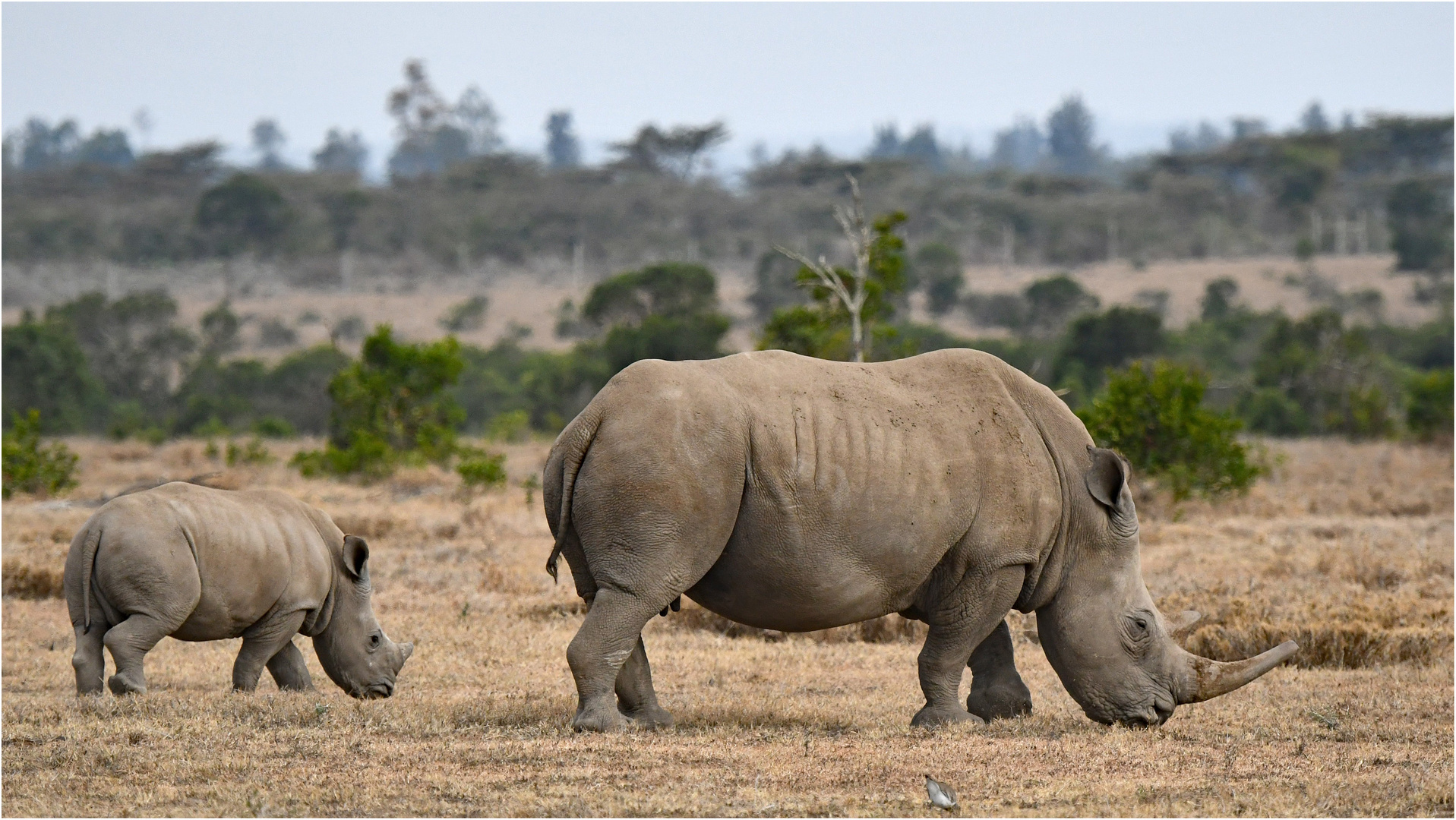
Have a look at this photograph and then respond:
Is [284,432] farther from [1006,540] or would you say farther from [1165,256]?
[1165,256]

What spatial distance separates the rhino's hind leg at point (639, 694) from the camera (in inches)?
319

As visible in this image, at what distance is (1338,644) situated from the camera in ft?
34.6

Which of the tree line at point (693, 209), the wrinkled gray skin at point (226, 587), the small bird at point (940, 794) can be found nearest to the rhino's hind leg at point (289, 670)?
the wrinkled gray skin at point (226, 587)

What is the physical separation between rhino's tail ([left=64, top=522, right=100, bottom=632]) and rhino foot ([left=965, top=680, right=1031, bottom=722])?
4.95 m

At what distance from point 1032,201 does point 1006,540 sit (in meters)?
62.5

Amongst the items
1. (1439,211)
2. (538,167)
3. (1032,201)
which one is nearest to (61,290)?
(538,167)

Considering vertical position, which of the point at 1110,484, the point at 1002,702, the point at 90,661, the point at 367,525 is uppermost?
the point at 1110,484

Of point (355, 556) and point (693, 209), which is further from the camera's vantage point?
point (693, 209)

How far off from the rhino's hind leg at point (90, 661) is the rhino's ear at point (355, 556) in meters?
1.39

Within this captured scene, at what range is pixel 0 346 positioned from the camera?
111 ft

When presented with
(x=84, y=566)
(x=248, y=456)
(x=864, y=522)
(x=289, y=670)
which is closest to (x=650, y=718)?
(x=864, y=522)

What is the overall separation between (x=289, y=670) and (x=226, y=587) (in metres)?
1.01

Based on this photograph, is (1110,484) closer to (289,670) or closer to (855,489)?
(855,489)

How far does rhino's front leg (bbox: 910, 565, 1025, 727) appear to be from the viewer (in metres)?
8.12
